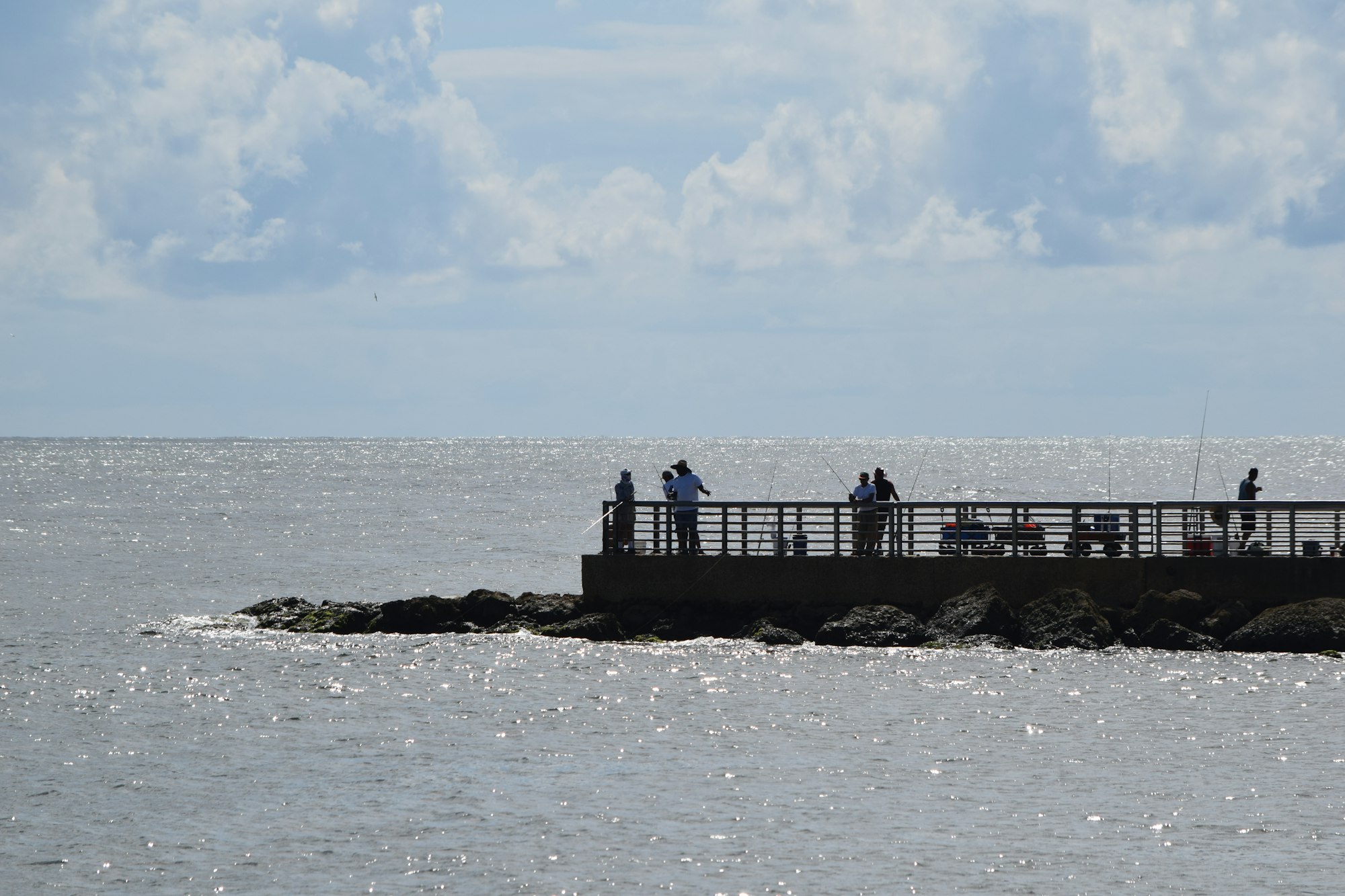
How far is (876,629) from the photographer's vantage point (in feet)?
87.7

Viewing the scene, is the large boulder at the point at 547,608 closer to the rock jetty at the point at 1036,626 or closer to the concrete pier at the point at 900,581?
the rock jetty at the point at 1036,626

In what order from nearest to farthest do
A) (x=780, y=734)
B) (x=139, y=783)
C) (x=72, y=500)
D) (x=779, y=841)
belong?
1. (x=779, y=841)
2. (x=139, y=783)
3. (x=780, y=734)
4. (x=72, y=500)

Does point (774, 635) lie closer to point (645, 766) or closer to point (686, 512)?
point (686, 512)

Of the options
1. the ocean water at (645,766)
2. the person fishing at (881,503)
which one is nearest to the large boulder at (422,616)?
the ocean water at (645,766)

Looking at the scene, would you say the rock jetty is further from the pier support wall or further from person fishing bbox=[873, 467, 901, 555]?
person fishing bbox=[873, 467, 901, 555]

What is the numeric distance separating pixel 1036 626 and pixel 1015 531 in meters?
1.55

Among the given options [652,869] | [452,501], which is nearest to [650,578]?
[652,869]

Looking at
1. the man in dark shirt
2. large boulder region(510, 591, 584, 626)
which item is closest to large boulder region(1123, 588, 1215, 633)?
the man in dark shirt

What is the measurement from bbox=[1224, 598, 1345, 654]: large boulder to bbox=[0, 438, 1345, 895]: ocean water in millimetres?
347

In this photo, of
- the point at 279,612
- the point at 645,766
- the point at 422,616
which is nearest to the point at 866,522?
the point at 422,616

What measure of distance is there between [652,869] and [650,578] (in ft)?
45.3

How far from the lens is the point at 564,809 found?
1661 cm

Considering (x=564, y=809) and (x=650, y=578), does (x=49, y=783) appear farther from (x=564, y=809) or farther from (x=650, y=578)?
(x=650, y=578)

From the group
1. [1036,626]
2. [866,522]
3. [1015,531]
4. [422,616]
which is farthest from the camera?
[422,616]
